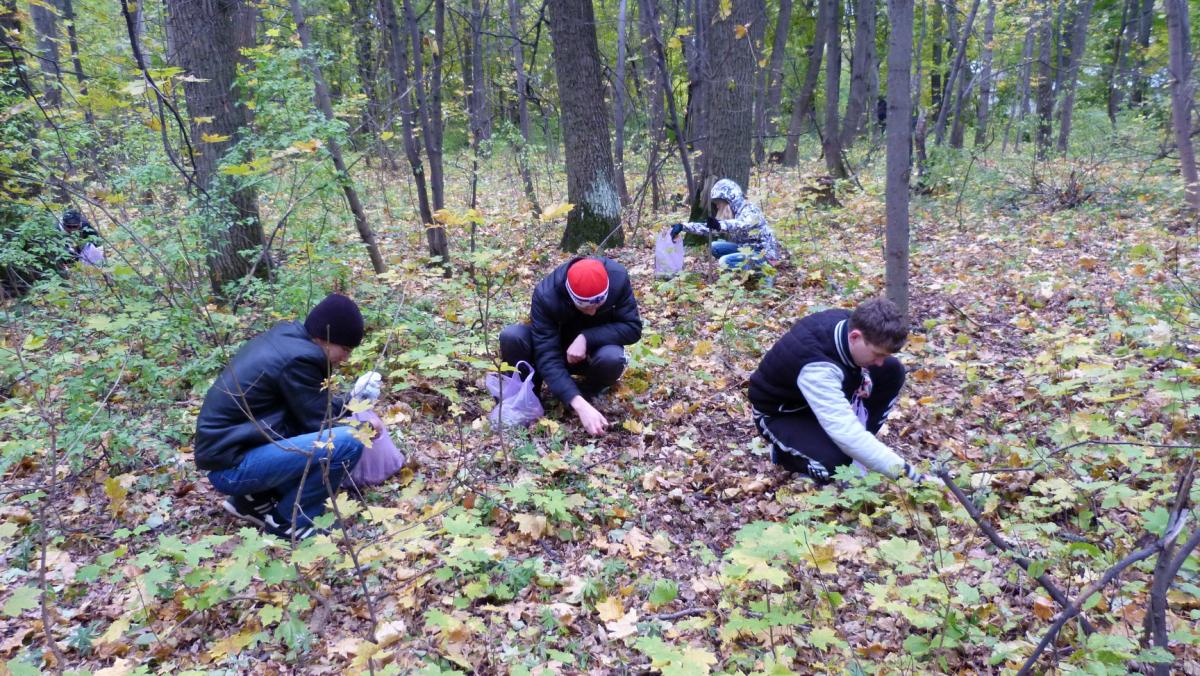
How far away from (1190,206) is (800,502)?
7.94 metres

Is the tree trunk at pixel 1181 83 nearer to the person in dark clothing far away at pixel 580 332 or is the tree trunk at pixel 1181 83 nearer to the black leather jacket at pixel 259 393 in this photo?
the person in dark clothing far away at pixel 580 332

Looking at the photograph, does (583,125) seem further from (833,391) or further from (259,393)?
(259,393)

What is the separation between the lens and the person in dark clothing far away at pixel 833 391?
10.0 feet

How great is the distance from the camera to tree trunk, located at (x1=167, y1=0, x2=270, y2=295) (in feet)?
18.6

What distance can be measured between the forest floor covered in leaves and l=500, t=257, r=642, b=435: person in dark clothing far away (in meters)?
0.27

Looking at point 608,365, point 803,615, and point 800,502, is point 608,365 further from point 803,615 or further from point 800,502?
point 803,615

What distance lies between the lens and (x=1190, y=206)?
7609 millimetres

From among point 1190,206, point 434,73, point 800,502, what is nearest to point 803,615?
point 800,502

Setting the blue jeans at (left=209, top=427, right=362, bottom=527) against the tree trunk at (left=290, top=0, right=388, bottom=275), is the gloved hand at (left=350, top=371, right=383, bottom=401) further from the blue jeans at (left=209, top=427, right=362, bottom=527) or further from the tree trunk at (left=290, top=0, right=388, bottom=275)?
the tree trunk at (left=290, top=0, right=388, bottom=275)

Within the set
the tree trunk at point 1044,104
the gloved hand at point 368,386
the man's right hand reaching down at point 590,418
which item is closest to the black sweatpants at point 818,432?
the man's right hand reaching down at point 590,418

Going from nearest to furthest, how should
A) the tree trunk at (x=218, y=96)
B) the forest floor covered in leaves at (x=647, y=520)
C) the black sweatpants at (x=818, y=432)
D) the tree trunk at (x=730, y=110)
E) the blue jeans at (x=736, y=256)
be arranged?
1. the forest floor covered in leaves at (x=647, y=520)
2. the black sweatpants at (x=818, y=432)
3. the tree trunk at (x=218, y=96)
4. the blue jeans at (x=736, y=256)
5. the tree trunk at (x=730, y=110)

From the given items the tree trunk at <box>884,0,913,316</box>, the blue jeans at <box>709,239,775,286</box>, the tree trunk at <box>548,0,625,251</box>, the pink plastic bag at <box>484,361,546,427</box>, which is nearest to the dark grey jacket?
the pink plastic bag at <box>484,361,546,427</box>

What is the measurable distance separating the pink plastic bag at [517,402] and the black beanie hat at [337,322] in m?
1.13

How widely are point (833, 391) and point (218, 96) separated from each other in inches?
239
